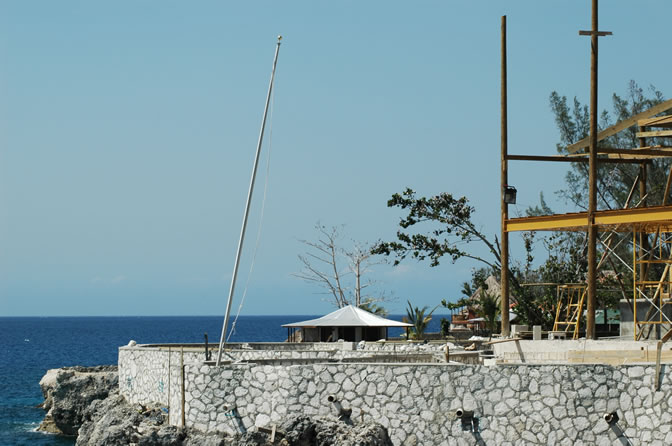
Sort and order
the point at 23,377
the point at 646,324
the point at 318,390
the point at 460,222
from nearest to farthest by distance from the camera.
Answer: the point at 318,390 < the point at 646,324 < the point at 460,222 < the point at 23,377

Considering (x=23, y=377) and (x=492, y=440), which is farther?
(x=23, y=377)

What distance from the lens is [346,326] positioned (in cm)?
Result: 3844

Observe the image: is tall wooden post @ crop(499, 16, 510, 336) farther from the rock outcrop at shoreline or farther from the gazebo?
the rock outcrop at shoreline

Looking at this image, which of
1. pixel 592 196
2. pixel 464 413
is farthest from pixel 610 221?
pixel 464 413

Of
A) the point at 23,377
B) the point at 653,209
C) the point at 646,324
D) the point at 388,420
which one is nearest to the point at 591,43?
the point at 653,209

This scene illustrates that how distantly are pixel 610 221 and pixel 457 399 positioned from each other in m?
6.91

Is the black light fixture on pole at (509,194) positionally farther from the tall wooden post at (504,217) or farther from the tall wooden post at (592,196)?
the tall wooden post at (592,196)

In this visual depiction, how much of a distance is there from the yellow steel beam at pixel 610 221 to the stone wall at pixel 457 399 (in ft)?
16.1

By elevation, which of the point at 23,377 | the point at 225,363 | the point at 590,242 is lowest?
the point at 23,377

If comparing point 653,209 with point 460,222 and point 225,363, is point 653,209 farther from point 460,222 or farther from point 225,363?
point 460,222

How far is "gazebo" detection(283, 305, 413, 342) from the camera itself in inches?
1490

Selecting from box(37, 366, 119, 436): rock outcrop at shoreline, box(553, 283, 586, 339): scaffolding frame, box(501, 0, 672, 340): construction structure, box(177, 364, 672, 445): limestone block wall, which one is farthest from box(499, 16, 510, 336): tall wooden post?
box(37, 366, 119, 436): rock outcrop at shoreline

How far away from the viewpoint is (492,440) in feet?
Result: 65.2

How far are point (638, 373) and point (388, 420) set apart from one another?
5261 mm
